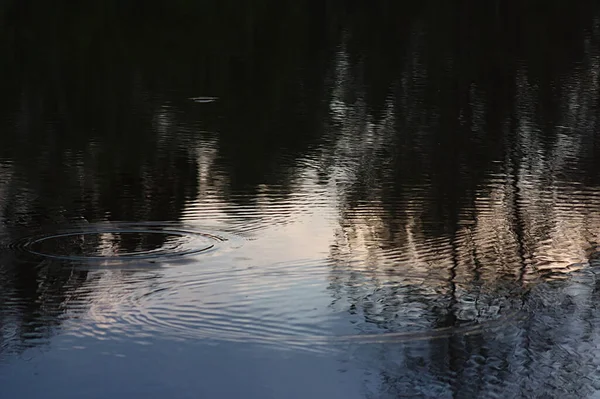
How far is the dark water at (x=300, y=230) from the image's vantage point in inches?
307

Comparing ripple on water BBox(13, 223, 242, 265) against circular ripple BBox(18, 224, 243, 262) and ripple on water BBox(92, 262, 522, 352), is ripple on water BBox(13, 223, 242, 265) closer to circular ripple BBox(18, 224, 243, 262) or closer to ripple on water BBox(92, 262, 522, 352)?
circular ripple BBox(18, 224, 243, 262)

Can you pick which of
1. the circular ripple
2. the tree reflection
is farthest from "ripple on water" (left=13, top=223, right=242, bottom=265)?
the tree reflection

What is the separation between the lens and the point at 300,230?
37.8 feet

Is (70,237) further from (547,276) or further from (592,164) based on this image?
(592,164)

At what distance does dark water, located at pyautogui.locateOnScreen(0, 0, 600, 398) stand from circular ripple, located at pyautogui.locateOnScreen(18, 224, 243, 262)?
0.03m

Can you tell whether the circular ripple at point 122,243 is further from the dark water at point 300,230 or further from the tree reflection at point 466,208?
the tree reflection at point 466,208

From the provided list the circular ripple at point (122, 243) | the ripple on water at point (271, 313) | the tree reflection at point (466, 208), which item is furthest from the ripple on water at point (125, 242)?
the tree reflection at point (466, 208)

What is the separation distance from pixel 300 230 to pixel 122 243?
162 centimetres

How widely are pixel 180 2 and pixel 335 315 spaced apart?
3299 centimetres

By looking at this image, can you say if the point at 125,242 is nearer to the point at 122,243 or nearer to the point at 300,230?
the point at 122,243

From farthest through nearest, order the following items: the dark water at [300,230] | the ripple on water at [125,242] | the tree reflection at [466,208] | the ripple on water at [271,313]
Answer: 1. the ripple on water at [125,242]
2. the ripple on water at [271,313]
3. the tree reflection at [466,208]
4. the dark water at [300,230]

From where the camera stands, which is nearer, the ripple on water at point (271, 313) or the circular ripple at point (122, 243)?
the ripple on water at point (271, 313)

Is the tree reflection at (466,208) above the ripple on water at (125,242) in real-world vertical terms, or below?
below

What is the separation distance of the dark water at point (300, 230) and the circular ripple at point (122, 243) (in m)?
0.03
